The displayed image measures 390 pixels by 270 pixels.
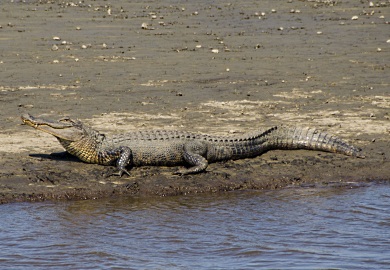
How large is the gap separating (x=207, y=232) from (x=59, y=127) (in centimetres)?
231

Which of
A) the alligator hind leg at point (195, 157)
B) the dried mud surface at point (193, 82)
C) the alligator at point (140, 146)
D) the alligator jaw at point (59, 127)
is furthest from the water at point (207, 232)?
the alligator jaw at point (59, 127)

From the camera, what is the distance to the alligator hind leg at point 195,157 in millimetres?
8666

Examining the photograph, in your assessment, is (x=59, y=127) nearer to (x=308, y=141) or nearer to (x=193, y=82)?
(x=308, y=141)

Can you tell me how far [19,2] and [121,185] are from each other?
11712 mm

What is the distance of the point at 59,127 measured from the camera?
8789mm

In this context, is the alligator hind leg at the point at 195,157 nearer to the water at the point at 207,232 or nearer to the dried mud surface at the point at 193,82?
the dried mud surface at the point at 193,82

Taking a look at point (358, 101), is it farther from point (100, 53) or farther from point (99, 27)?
point (99, 27)

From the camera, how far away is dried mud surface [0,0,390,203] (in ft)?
28.7

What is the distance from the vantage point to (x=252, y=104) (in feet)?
37.9

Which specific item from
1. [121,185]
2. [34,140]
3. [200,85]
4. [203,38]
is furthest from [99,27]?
[121,185]

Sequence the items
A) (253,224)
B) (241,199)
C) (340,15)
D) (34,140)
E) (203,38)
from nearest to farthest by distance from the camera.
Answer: (253,224)
(241,199)
(34,140)
(203,38)
(340,15)

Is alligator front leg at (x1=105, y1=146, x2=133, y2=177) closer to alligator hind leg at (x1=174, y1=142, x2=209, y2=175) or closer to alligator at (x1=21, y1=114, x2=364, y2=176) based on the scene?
alligator at (x1=21, y1=114, x2=364, y2=176)

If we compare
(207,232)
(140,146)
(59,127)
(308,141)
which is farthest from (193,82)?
(207,232)

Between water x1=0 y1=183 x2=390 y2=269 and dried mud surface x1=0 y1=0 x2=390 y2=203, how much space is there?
31cm
